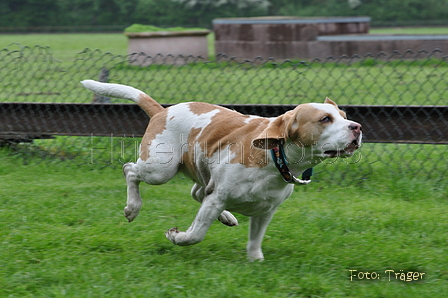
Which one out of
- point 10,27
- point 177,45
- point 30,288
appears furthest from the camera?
point 10,27

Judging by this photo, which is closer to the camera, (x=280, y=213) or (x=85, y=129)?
(x=280, y=213)

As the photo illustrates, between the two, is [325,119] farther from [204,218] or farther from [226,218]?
[226,218]

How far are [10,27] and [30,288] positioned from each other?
38963 millimetres

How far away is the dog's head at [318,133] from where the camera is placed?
308 centimetres

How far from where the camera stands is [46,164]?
613 centimetres

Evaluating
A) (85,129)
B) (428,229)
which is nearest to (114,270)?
(428,229)

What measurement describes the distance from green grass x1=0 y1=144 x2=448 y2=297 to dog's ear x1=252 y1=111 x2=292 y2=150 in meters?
0.82

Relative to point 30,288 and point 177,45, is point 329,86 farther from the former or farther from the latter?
point 30,288

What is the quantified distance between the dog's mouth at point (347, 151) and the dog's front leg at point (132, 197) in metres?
1.50

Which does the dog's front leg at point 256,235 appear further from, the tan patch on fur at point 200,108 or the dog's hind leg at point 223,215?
the tan patch on fur at point 200,108

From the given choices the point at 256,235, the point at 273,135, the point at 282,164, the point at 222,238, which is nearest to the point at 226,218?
the point at 222,238

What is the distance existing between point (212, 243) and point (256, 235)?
453 millimetres

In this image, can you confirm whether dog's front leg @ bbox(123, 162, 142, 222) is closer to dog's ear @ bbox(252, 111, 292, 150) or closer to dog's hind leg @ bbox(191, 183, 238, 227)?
dog's hind leg @ bbox(191, 183, 238, 227)

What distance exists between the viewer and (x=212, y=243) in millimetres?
4070
